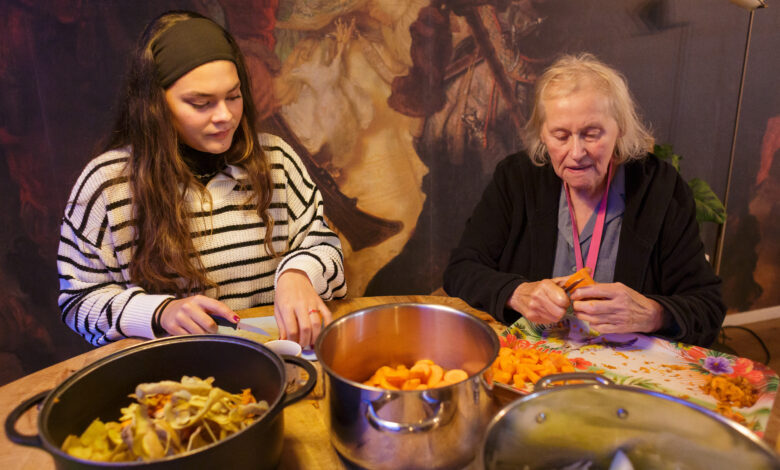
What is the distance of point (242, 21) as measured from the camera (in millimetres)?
2447

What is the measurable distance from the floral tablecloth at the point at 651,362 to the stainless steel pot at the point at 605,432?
0.95 feet

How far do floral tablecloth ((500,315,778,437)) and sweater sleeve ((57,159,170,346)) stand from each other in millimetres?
1071

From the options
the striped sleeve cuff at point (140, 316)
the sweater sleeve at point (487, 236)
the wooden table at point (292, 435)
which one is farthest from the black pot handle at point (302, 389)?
the sweater sleeve at point (487, 236)

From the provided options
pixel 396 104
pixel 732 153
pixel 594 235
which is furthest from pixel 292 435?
pixel 732 153

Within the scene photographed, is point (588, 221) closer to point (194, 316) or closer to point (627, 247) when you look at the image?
point (627, 247)

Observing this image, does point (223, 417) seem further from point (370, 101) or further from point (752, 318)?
point (752, 318)

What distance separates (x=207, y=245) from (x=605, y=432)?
1263 millimetres

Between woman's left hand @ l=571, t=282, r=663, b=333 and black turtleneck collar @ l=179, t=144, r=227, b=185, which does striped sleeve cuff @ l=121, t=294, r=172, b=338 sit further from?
woman's left hand @ l=571, t=282, r=663, b=333

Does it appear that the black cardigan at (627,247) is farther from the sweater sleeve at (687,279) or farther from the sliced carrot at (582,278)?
the sliced carrot at (582,278)

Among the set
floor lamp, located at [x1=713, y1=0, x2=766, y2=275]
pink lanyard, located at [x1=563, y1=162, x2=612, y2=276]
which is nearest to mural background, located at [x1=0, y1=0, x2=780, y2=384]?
floor lamp, located at [x1=713, y1=0, x2=766, y2=275]

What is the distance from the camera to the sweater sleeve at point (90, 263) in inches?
56.5

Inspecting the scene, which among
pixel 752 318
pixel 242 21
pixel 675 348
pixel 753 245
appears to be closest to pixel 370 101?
pixel 242 21

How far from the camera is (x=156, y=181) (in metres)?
1.52

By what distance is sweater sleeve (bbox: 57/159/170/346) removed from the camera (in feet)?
4.71
